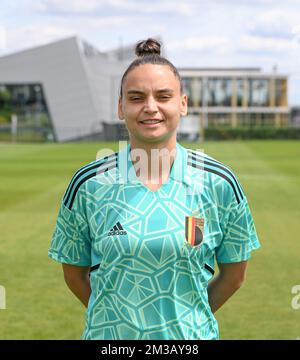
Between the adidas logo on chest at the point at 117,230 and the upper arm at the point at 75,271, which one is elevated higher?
the adidas logo on chest at the point at 117,230

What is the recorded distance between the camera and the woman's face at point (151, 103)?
8.39 feet

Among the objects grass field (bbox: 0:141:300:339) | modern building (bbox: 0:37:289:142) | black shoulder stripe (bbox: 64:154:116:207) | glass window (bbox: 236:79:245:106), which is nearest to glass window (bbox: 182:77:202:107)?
glass window (bbox: 236:79:245:106)

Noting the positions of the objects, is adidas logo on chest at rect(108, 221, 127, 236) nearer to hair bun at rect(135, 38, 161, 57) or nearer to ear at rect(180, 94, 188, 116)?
ear at rect(180, 94, 188, 116)

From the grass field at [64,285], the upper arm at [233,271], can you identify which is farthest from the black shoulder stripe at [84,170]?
the grass field at [64,285]

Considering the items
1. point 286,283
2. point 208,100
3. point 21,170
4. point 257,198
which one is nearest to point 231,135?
point 208,100

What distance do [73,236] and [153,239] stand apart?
0.38m

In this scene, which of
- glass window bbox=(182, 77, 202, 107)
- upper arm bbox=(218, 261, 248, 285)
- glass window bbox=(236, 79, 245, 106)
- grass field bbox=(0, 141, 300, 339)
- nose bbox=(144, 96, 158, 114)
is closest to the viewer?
nose bbox=(144, 96, 158, 114)

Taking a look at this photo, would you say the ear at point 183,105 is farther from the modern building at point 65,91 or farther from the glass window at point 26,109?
the glass window at point 26,109

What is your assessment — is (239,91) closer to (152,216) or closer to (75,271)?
(75,271)

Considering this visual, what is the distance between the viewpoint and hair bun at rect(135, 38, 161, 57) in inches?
109

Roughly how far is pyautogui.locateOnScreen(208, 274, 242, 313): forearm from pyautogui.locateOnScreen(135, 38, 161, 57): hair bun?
0.95m

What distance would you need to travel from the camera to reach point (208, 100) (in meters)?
83.2

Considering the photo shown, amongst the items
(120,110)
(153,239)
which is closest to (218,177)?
(153,239)

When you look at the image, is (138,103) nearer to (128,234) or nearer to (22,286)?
(128,234)
